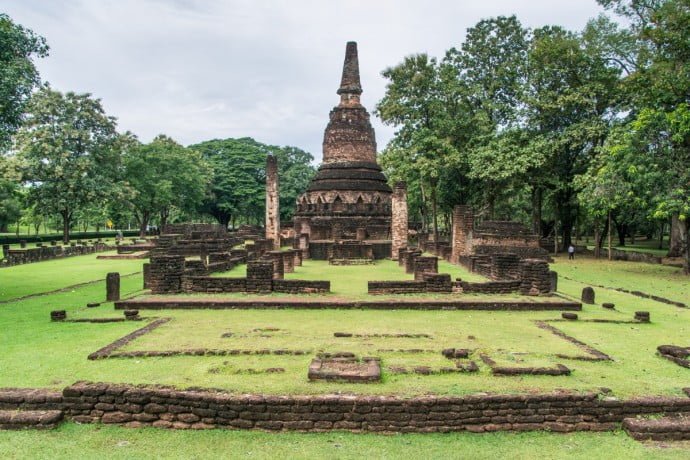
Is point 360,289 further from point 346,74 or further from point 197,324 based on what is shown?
point 346,74

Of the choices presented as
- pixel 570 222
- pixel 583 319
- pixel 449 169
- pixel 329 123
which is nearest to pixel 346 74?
pixel 329 123

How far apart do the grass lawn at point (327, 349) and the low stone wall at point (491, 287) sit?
6.17 ft

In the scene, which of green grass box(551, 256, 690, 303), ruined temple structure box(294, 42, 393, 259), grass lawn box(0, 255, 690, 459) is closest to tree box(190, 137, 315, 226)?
ruined temple structure box(294, 42, 393, 259)

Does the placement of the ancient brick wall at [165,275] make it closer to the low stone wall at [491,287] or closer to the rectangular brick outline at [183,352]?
the rectangular brick outline at [183,352]

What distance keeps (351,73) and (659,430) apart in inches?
1320

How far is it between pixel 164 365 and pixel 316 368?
7.30ft

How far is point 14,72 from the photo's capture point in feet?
43.8

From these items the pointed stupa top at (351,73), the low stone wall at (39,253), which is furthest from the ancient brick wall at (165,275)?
the pointed stupa top at (351,73)

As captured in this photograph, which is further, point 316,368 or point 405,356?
point 405,356

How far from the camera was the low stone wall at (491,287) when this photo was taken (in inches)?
525

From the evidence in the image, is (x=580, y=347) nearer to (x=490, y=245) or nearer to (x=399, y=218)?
(x=399, y=218)

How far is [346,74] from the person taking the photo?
3619 cm

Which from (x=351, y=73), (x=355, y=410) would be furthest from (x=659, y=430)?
(x=351, y=73)

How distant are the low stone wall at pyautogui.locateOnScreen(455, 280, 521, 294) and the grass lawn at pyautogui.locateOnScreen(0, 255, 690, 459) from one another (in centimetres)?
188
